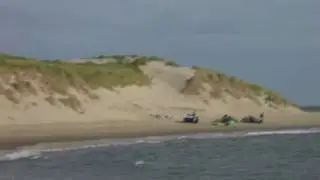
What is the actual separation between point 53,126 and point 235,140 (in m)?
11.6

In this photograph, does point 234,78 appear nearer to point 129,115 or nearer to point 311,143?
point 129,115

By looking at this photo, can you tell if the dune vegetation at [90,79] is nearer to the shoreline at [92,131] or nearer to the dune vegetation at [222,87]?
the dune vegetation at [222,87]

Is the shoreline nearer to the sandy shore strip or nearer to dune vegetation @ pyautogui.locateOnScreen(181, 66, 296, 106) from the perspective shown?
the sandy shore strip

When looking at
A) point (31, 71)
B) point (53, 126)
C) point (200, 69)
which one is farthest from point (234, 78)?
point (53, 126)

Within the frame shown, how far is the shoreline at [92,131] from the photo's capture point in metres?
40.7

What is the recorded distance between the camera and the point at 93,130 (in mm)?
48562

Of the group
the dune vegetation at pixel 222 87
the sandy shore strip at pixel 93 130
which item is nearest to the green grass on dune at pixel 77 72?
the dune vegetation at pixel 222 87

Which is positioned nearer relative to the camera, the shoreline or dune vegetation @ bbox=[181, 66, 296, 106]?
the shoreline

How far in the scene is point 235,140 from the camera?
46219 mm

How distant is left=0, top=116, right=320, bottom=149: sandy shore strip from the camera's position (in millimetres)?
41250

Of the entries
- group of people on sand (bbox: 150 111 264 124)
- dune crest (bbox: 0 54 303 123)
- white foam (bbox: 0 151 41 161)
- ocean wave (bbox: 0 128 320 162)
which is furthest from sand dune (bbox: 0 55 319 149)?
white foam (bbox: 0 151 41 161)

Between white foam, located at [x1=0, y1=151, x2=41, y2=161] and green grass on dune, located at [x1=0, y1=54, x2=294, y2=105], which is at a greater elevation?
green grass on dune, located at [x1=0, y1=54, x2=294, y2=105]

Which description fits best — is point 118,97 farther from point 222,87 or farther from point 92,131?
point 92,131

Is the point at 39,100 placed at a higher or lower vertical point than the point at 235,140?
higher
